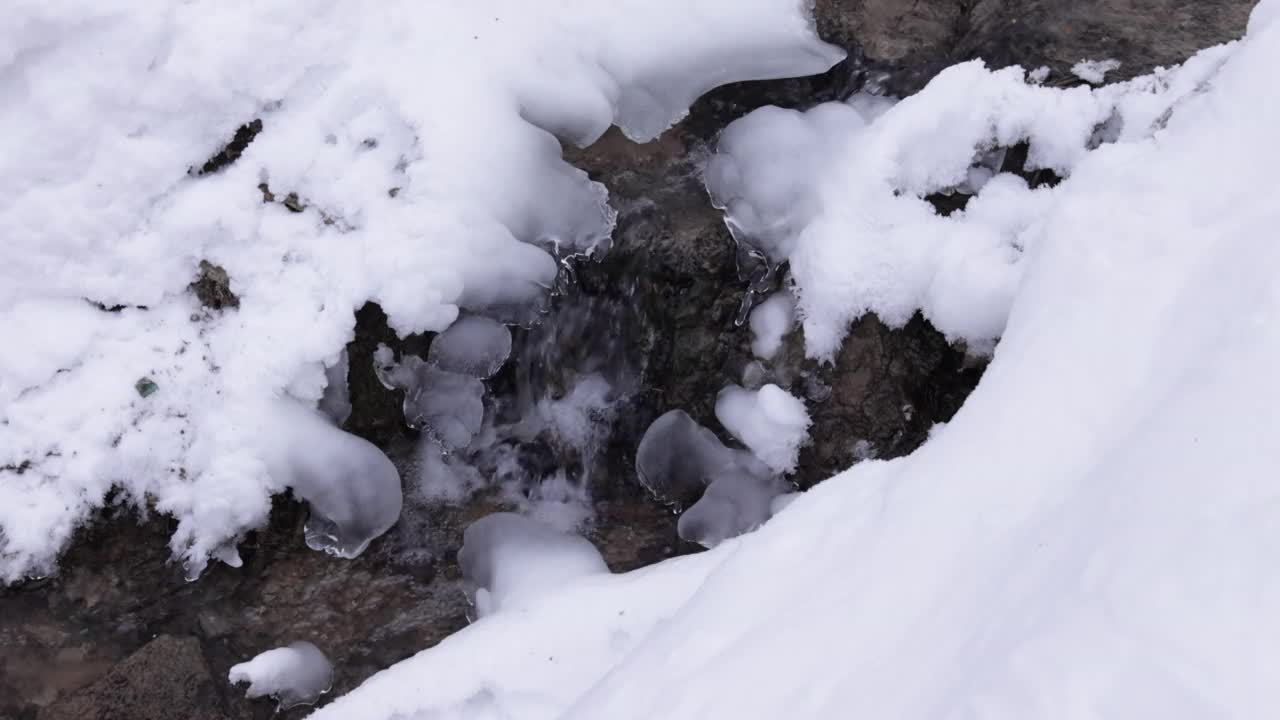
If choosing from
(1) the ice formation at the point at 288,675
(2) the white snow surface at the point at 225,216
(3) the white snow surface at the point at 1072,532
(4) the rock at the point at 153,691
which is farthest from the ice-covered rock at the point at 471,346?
(4) the rock at the point at 153,691

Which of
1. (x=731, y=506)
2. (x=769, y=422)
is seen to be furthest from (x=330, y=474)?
(x=769, y=422)

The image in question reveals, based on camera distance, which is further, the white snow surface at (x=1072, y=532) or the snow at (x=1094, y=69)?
the snow at (x=1094, y=69)

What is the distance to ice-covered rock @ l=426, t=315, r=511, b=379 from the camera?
9.23ft

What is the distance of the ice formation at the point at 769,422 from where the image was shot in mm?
2953

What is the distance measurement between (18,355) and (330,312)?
0.94 meters

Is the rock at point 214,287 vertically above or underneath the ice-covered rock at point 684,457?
above

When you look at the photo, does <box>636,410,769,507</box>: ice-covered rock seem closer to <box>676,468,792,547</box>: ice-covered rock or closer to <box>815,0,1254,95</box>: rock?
<box>676,468,792,547</box>: ice-covered rock

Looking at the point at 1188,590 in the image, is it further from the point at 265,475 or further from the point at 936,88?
the point at 265,475

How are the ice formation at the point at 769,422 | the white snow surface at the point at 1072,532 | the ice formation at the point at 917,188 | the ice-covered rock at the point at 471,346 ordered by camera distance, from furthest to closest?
the ice formation at the point at 769,422, the ice-covered rock at the point at 471,346, the ice formation at the point at 917,188, the white snow surface at the point at 1072,532

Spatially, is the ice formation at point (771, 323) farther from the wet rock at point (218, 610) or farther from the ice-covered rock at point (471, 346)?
the wet rock at point (218, 610)

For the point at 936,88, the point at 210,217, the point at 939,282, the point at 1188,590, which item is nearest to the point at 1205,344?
the point at 1188,590

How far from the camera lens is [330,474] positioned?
2.74m

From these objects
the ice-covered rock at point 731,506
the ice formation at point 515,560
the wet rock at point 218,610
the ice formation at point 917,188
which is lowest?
the wet rock at point 218,610

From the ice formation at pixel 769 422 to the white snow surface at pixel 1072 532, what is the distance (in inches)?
29.3
